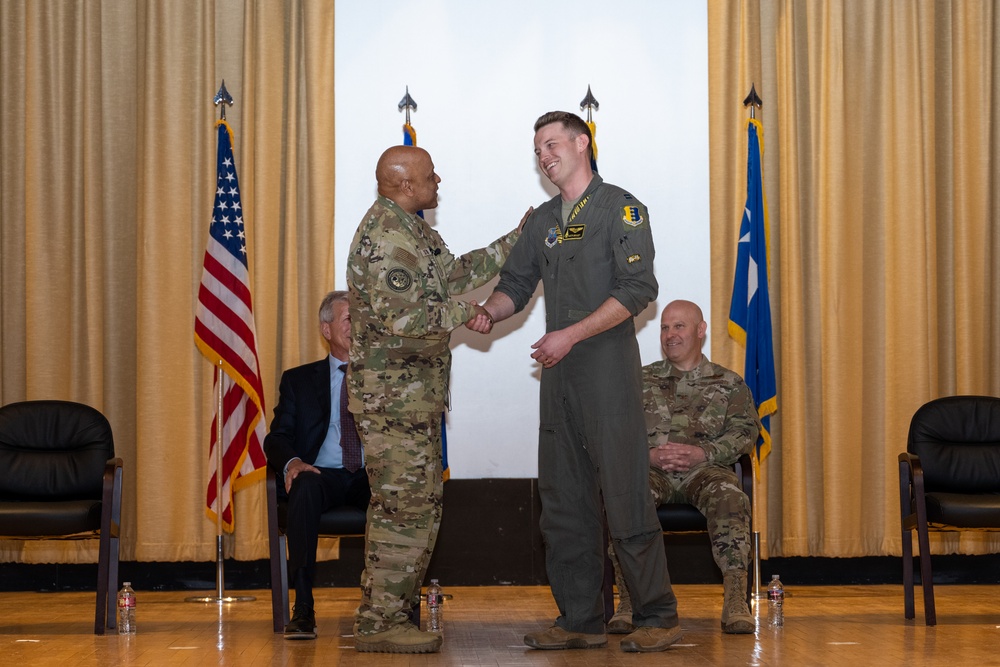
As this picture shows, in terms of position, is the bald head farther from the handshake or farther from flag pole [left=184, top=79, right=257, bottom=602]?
flag pole [left=184, top=79, right=257, bottom=602]

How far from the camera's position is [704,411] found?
5.18m

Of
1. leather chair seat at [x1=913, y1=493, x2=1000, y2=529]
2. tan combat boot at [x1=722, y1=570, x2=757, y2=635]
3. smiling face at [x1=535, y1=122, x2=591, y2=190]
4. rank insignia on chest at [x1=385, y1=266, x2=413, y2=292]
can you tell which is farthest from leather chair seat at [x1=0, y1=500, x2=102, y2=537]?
leather chair seat at [x1=913, y1=493, x2=1000, y2=529]

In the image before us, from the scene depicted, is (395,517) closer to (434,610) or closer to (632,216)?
(434,610)

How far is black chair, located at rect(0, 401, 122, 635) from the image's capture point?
4680 mm

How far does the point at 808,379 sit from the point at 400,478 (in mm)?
3212

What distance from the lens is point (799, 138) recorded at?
21.4 feet

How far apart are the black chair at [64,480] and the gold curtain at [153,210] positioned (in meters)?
→ 0.97

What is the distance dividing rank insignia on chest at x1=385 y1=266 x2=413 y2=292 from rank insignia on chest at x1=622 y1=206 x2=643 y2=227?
815 mm

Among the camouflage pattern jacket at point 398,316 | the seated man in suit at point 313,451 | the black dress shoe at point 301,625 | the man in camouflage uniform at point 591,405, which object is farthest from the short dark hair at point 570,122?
the black dress shoe at point 301,625

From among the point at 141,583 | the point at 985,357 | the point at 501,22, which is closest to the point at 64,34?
the point at 501,22

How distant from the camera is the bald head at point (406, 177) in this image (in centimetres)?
420

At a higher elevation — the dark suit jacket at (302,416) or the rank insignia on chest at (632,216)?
the rank insignia on chest at (632,216)

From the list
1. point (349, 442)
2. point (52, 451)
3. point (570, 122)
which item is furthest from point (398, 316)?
point (52, 451)

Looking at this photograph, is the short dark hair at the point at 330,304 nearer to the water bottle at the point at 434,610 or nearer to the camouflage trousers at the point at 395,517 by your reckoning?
the camouflage trousers at the point at 395,517
